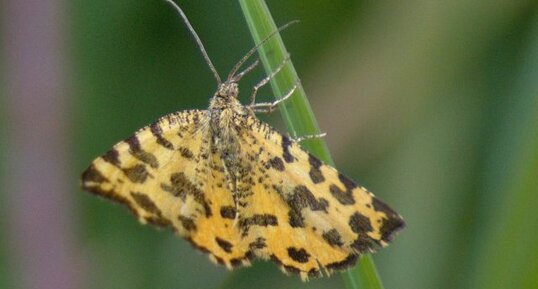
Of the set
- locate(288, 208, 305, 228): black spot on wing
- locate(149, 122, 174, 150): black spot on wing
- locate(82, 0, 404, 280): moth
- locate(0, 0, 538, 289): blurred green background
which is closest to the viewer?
locate(82, 0, 404, 280): moth

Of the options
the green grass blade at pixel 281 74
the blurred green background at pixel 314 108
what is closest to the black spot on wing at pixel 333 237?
the green grass blade at pixel 281 74

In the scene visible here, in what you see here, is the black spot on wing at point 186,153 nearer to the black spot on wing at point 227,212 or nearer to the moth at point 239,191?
the moth at point 239,191

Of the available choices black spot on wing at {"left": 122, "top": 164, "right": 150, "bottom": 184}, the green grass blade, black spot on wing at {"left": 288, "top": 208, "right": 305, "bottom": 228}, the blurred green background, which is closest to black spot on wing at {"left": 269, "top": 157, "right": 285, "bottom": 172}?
black spot on wing at {"left": 288, "top": 208, "right": 305, "bottom": 228}

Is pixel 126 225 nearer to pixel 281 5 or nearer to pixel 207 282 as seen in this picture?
pixel 207 282

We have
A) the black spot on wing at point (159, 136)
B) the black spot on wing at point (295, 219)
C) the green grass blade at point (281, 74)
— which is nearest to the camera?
the green grass blade at point (281, 74)

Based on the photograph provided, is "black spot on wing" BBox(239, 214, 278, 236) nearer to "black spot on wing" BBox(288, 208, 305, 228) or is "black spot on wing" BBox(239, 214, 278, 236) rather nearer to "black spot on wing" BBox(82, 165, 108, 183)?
"black spot on wing" BBox(288, 208, 305, 228)

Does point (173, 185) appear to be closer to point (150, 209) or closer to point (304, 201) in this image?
point (150, 209)

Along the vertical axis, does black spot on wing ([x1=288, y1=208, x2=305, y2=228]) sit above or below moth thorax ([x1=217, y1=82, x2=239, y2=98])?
below
